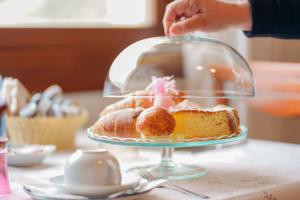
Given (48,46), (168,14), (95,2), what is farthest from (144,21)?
(168,14)

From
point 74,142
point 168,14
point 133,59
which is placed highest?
point 168,14

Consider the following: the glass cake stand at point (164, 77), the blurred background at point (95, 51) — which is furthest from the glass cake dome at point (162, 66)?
the blurred background at point (95, 51)

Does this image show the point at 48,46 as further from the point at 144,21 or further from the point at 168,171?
the point at 168,171

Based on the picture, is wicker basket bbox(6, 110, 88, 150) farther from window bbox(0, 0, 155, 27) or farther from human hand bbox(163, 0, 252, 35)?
window bbox(0, 0, 155, 27)

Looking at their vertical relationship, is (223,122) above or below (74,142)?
above

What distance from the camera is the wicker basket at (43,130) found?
5.74 feet

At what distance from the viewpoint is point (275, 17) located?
149 centimetres

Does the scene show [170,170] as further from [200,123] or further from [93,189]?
[93,189]

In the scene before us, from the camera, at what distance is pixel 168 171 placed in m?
1.42

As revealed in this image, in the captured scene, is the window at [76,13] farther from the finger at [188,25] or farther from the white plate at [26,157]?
the finger at [188,25]

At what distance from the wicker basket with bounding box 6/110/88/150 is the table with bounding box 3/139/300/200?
7 cm

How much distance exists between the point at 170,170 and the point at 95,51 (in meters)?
1.34

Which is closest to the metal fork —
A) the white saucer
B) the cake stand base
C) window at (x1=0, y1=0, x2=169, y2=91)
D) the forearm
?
the cake stand base

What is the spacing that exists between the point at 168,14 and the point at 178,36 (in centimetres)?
5
